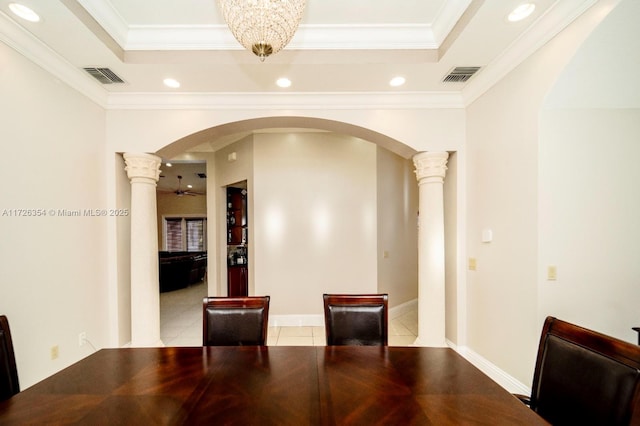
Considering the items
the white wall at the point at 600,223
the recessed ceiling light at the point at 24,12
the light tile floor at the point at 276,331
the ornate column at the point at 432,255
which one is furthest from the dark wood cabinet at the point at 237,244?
the white wall at the point at 600,223

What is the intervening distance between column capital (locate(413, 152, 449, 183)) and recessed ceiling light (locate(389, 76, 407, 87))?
2.53 feet

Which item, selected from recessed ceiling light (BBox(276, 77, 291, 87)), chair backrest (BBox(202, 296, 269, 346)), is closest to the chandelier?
recessed ceiling light (BBox(276, 77, 291, 87))

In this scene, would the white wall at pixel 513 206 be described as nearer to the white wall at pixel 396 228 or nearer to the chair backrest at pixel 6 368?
the white wall at pixel 396 228

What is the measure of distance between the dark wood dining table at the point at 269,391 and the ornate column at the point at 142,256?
1.56 meters

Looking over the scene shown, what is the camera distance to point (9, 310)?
77.7 inches

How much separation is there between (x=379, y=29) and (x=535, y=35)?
1.14 m

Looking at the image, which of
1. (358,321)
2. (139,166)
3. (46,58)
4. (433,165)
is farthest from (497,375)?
(46,58)

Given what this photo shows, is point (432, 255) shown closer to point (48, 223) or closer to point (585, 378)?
point (585, 378)

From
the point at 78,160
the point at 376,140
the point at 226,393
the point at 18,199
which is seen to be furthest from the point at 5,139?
the point at 376,140

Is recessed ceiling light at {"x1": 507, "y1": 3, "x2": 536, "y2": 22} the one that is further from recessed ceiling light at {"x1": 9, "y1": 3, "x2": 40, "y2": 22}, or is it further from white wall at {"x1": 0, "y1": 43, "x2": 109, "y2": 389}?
white wall at {"x1": 0, "y1": 43, "x2": 109, "y2": 389}

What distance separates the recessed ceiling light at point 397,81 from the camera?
2.66 metres

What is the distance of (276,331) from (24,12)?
3901 mm

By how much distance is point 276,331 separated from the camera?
3.97m

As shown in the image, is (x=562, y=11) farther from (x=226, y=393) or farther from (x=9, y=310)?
(x=9, y=310)
